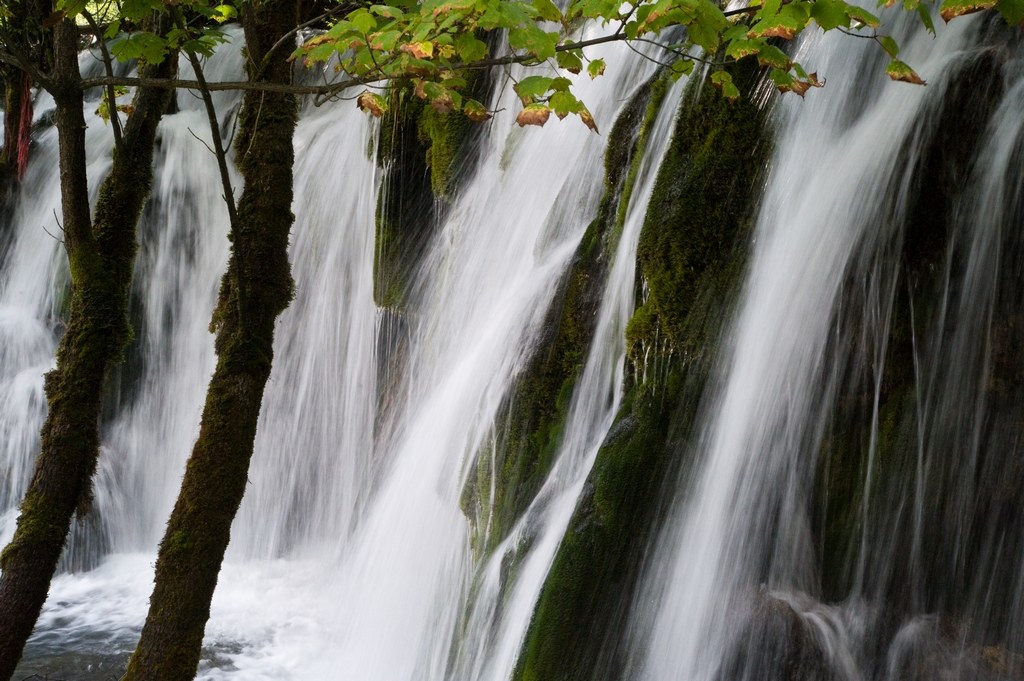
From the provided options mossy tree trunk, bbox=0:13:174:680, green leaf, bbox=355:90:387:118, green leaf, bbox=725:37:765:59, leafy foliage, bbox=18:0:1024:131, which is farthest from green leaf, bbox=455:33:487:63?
mossy tree trunk, bbox=0:13:174:680

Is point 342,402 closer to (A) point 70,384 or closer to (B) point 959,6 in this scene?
(A) point 70,384

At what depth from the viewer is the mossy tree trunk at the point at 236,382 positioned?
3242 mm

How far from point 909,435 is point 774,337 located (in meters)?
0.68

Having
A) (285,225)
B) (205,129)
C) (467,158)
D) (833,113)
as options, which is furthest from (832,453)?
(205,129)

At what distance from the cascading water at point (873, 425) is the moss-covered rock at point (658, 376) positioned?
0.12 meters

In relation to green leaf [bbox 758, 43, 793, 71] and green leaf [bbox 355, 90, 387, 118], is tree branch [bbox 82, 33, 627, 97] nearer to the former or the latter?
green leaf [bbox 355, 90, 387, 118]

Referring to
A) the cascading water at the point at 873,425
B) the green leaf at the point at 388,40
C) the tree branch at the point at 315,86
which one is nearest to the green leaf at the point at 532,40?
the tree branch at the point at 315,86

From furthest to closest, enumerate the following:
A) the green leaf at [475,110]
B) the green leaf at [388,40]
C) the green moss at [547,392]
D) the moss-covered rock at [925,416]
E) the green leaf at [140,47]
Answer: the green moss at [547,392] → the moss-covered rock at [925,416] → the green leaf at [475,110] → the green leaf at [140,47] → the green leaf at [388,40]

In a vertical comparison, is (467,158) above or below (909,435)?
above

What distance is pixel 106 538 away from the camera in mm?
8508

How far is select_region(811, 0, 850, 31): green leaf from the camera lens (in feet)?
9.30

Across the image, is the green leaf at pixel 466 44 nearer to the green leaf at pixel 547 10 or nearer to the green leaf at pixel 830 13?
the green leaf at pixel 547 10

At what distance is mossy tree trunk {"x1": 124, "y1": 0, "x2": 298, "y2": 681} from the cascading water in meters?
1.78

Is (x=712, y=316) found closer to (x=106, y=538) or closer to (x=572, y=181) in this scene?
(x=572, y=181)
